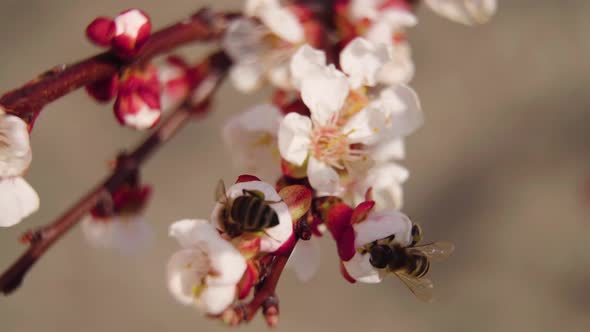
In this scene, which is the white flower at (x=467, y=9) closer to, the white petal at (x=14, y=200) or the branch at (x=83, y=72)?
the branch at (x=83, y=72)

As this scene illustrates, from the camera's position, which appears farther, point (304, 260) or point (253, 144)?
point (253, 144)

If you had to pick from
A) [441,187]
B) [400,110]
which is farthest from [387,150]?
[441,187]

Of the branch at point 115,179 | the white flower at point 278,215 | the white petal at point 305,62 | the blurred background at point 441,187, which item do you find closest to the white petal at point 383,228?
the white flower at point 278,215

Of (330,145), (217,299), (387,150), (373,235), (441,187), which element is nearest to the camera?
(217,299)

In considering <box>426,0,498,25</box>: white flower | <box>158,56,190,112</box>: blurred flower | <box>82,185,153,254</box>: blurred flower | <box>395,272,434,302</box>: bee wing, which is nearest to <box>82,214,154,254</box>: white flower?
<box>82,185,153,254</box>: blurred flower

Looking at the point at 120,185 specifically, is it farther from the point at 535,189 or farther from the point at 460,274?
the point at 535,189

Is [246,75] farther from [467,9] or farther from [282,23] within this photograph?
[467,9]

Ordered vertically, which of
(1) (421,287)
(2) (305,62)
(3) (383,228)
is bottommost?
(1) (421,287)

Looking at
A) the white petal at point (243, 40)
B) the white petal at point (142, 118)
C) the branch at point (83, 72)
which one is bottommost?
the white petal at point (142, 118)
